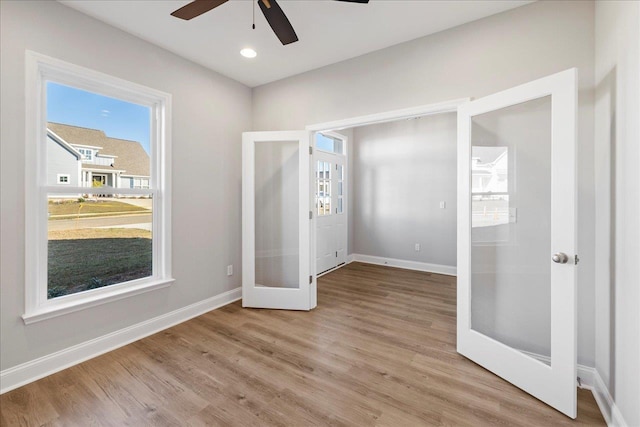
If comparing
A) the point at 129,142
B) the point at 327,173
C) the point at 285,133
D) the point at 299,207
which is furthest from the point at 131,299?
the point at 327,173

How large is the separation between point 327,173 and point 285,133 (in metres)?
1.91

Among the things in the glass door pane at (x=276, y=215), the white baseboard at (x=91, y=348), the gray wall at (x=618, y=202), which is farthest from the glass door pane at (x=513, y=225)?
the white baseboard at (x=91, y=348)

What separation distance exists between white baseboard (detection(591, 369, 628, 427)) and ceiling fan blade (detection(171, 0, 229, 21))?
3230mm

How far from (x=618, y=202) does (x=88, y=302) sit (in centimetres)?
385

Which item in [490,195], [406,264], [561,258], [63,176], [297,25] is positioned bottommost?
[406,264]

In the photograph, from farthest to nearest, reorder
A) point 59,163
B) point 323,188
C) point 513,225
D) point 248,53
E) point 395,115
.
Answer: point 323,188
point 248,53
point 395,115
point 59,163
point 513,225

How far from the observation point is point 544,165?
6.24 ft

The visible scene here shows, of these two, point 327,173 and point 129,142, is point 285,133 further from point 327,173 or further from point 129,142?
point 327,173

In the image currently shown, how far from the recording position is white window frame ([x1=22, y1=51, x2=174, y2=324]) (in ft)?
6.71

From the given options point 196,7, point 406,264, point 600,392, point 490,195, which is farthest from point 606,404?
→ point 406,264

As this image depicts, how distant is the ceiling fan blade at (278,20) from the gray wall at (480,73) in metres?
1.27

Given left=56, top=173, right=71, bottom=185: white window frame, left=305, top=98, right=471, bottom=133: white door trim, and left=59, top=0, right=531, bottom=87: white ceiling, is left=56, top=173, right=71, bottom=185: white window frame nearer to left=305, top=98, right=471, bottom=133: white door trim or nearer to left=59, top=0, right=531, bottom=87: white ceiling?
left=59, top=0, right=531, bottom=87: white ceiling

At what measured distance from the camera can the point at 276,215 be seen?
3471 mm

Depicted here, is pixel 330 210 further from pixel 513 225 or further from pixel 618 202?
pixel 618 202
